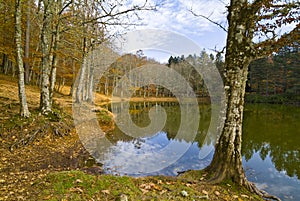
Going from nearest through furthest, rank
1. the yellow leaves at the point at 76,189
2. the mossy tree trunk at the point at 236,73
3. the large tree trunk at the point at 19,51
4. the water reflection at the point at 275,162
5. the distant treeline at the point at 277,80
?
the yellow leaves at the point at 76,189
the mossy tree trunk at the point at 236,73
the water reflection at the point at 275,162
the large tree trunk at the point at 19,51
the distant treeline at the point at 277,80

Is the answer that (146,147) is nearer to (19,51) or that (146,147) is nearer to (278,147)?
(19,51)

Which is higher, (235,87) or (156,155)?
(235,87)

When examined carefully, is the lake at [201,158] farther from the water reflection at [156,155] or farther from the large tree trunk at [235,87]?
the large tree trunk at [235,87]

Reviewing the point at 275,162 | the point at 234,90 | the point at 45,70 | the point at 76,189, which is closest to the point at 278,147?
the point at 275,162

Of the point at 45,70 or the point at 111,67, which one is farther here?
the point at 111,67

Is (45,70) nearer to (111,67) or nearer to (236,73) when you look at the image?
(236,73)

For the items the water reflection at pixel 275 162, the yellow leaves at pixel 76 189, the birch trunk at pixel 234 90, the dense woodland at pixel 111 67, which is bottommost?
the water reflection at pixel 275 162

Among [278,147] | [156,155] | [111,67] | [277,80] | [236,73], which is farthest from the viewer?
[277,80]

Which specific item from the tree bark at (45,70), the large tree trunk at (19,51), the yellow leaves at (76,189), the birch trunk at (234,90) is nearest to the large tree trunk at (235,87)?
the birch trunk at (234,90)

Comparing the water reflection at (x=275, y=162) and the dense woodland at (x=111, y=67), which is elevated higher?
the dense woodland at (x=111, y=67)

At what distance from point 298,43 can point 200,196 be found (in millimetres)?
3521

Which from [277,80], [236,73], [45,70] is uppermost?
[277,80]

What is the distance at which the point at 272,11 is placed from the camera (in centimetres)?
392

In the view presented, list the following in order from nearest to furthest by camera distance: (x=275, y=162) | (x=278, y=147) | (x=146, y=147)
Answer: (x=275, y=162) → (x=146, y=147) → (x=278, y=147)
